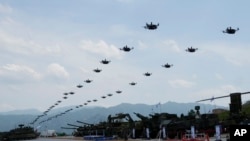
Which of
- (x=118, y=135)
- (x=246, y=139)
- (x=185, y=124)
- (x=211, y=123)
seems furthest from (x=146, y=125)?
(x=246, y=139)

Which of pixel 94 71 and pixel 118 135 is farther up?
pixel 94 71

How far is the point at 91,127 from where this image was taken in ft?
320

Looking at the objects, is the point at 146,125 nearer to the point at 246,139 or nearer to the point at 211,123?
the point at 211,123

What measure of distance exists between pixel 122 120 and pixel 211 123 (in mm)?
44034

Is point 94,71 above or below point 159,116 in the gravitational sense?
above

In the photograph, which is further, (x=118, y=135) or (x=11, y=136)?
(x=11, y=136)

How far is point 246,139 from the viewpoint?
8.14 metres

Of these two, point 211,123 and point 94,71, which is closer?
point 211,123

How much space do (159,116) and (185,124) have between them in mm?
13829

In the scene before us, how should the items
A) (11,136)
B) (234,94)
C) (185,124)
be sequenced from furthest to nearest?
(11,136) < (185,124) < (234,94)

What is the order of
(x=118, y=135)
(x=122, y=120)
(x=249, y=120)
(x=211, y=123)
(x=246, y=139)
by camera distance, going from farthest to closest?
(x=122, y=120) < (x=118, y=135) < (x=211, y=123) < (x=249, y=120) < (x=246, y=139)

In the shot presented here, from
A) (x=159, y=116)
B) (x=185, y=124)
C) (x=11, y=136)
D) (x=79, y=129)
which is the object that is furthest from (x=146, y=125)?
(x=11, y=136)

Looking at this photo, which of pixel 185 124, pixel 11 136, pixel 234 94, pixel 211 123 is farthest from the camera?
pixel 11 136

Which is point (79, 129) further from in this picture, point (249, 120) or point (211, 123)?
point (249, 120)
